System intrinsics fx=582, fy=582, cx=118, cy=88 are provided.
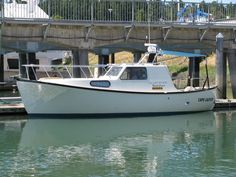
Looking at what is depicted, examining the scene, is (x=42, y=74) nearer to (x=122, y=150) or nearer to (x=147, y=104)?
(x=147, y=104)

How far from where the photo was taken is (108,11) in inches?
1391

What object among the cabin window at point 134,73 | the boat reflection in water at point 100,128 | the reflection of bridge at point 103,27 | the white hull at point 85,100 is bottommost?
the boat reflection in water at point 100,128

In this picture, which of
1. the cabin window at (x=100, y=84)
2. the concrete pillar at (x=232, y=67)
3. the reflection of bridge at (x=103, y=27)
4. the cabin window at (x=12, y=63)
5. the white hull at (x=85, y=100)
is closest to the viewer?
the white hull at (x=85, y=100)

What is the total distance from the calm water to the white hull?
2.26 feet

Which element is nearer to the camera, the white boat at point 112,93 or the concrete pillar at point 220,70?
the white boat at point 112,93

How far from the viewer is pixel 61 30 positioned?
33.2 metres

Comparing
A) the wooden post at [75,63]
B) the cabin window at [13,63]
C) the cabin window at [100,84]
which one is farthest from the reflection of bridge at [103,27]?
the cabin window at [13,63]

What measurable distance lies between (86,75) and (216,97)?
8.55m

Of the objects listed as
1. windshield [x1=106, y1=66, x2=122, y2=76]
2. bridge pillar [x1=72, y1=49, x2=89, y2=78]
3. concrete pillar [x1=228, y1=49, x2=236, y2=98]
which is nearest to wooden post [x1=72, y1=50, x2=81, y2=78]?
bridge pillar [x1=72, y1=49, x2=89, y2=78]

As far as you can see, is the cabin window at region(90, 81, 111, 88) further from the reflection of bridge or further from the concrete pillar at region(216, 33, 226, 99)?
the concrete pillar at region(216, 33, 226, 99)

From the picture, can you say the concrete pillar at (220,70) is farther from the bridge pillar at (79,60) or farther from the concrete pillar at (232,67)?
the bridge pillar at (79,60)

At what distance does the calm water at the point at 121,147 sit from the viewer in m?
18.2

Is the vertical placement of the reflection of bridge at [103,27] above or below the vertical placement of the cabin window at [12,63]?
above

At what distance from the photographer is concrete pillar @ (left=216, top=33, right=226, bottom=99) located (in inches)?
1401
